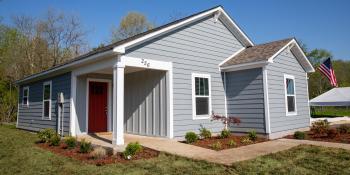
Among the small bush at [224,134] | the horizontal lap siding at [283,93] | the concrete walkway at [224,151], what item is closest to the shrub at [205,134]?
the small bush at [224,134]

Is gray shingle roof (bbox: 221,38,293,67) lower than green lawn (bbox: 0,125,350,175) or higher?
higher

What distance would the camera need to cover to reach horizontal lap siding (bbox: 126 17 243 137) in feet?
32.3

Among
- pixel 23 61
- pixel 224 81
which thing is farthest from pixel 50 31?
pixel 224 81

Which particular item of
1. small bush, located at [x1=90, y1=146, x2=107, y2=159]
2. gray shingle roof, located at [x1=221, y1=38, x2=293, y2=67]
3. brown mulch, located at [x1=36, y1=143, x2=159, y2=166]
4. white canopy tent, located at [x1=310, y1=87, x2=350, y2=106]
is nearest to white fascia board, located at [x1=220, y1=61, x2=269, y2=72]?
gray shingle roof, located at [x1=221, y1=38, x2=293, y2=67]

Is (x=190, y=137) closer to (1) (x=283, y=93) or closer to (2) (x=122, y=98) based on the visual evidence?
(2) (x=122, y=98)

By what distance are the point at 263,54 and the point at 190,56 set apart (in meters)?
2.98

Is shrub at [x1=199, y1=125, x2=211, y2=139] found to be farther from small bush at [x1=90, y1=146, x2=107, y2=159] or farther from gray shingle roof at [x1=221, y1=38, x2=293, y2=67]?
small bush at [x1=90, y1=146, x2=107, y2=159]

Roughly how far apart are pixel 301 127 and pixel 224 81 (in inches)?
176

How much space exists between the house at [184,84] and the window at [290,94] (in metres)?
0.05

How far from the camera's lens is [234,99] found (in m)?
11.5

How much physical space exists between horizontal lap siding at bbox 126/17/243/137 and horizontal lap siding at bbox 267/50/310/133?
2.06 meters

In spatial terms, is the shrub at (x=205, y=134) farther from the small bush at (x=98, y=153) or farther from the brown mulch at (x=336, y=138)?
the small bush at (x=98, y=153)

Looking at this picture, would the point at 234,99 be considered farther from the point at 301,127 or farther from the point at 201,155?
the point at 201,155

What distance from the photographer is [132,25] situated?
35.2m
